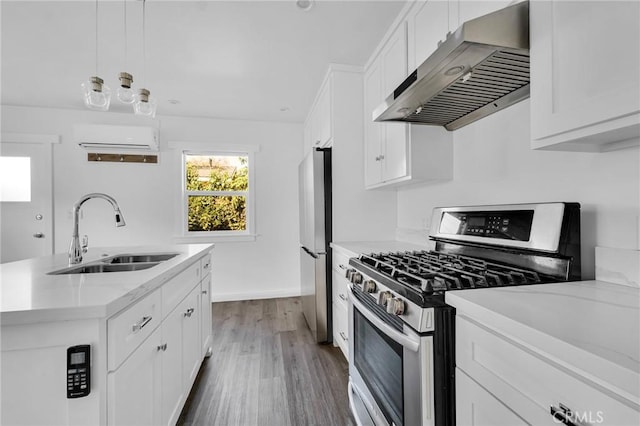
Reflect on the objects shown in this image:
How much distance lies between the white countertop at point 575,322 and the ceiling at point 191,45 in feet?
5.89

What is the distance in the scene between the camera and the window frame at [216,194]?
378cm

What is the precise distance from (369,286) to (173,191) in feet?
10.9

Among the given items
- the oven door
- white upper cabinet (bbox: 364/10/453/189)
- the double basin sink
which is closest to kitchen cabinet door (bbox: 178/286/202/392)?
the double basin sink

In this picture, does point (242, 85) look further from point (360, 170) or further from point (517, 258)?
point (517, 258)

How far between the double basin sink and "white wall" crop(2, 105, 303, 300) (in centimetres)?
178

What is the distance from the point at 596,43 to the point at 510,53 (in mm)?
282

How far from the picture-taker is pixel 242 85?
290cm

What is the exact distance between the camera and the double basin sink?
1559 millimetres

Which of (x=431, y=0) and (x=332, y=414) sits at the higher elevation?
(x=431, y=0)

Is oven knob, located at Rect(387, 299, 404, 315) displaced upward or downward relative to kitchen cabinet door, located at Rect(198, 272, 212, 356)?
upward

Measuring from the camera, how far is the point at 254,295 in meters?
3.90

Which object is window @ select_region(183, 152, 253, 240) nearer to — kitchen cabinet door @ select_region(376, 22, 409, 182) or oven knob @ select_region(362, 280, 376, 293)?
kitchen cabinet door @ select_region(376, 22, 409, 182)

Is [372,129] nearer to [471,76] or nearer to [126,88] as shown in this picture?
[471,76]

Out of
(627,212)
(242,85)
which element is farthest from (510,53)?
(242,85)
